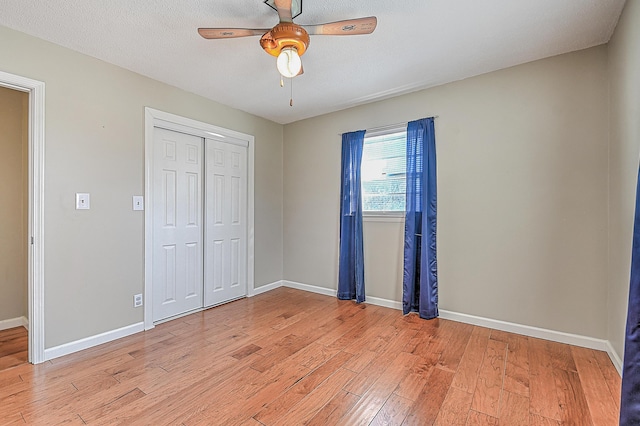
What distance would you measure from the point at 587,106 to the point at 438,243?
1716 mm

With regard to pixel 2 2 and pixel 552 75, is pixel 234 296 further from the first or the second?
pixel 552 75

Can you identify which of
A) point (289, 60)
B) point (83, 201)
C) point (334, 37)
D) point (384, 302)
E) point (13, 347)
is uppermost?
point (334, 37)

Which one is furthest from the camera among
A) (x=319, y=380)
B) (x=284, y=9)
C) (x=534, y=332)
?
(x=534, y=332)

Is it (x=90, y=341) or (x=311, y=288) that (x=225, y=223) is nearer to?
(x=311, y=288)

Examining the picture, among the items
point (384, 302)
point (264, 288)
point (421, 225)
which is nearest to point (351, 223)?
point (421, 225)

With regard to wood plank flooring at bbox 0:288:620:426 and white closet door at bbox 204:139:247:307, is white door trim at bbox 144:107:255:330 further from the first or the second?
wood plank flooring at bbox 0:288:620:426

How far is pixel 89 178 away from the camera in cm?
255

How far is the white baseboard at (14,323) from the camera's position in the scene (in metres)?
2.95

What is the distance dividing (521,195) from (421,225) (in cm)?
96

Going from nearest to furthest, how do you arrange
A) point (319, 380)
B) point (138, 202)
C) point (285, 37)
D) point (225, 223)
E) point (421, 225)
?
point (285, 37)
point (319, 380)
point (138, 202)
point (421, 225)
point (225, 223)

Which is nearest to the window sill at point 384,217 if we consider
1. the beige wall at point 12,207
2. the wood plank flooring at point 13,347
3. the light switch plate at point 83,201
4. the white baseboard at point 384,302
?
the white baseboard at point 384,302

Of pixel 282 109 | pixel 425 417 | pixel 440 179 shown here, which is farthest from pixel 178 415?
pixel 282 109

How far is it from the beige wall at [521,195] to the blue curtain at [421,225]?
0.10 meters

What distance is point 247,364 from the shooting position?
2.25m
